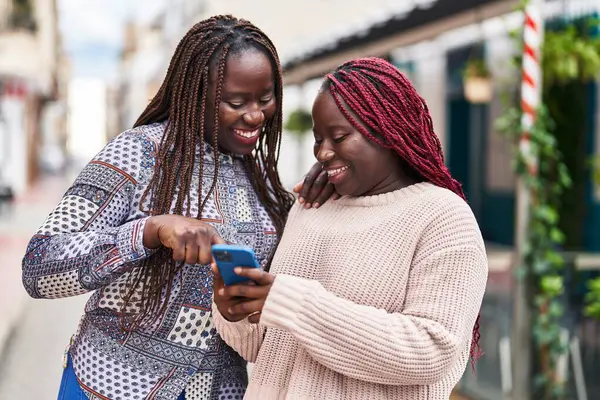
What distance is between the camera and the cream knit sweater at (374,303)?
5.10 ft

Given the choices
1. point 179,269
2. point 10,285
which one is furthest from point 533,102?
point 10,285

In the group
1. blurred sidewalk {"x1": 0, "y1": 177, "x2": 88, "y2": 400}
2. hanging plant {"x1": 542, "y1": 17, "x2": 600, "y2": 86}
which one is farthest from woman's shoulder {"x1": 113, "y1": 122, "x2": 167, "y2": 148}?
hanging plant {"x1": 542, "y1": 17, "x2": 600, "y2": 86}

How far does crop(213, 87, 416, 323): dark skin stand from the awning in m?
3.66

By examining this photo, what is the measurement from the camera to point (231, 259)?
1503 millimetres

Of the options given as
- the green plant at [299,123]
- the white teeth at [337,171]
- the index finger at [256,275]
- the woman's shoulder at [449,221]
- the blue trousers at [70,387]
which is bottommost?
the green plant at [299,123]

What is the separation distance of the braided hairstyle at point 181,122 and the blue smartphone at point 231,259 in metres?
0.38

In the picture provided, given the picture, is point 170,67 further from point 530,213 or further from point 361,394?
point 530,213

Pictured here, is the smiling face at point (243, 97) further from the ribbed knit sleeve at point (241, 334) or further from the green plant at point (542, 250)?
the green plant at point (542, 250)

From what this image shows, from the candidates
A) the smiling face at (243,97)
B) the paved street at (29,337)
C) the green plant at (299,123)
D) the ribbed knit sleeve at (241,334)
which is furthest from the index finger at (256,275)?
the green plant at (299,123)

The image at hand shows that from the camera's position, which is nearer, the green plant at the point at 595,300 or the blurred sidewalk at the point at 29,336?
the green plant at the point at 595,300

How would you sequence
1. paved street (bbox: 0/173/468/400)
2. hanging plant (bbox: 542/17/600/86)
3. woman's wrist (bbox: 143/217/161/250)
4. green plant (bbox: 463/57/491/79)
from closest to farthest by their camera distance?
woman's wrist (bbox: 143/217/161/250)
hanging plant (bbox: 542/17/600/86)
paved street (bbox: 0/173/468/400)
green plant (bbox: 463/57/491/79)

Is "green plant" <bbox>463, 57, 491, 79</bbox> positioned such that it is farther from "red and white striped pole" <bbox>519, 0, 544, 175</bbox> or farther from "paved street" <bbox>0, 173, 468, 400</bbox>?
"paved street" <bbox>0, 173, 468, 400</bbox>

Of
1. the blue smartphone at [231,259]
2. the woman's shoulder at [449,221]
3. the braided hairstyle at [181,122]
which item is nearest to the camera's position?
the blue smartphone at [231,259]

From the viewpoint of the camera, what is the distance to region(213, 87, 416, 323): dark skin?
168 cm
